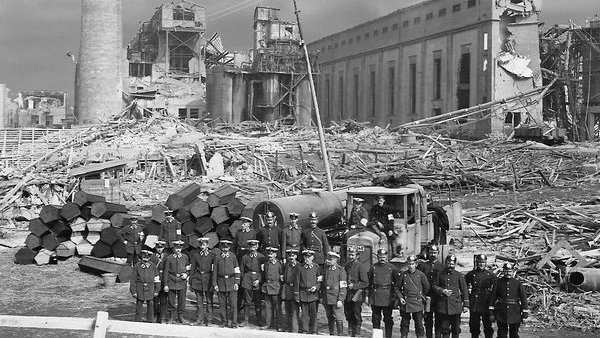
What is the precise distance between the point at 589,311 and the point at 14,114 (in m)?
83.7

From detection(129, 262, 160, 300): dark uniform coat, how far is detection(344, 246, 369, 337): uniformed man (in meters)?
3.45

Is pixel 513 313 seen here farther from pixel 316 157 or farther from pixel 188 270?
pixel 316 157

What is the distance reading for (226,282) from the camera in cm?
1291

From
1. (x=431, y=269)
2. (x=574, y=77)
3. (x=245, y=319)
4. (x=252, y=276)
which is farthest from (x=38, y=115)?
(x=431, y=269)

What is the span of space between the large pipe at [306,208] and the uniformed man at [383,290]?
4.04 m

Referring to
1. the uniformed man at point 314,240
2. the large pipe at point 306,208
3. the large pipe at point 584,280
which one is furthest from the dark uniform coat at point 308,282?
the large pipe at point 584,280

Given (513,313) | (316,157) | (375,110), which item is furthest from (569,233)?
(375,110)

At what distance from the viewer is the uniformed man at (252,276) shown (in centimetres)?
1301

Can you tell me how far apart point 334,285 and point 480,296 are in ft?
7.87

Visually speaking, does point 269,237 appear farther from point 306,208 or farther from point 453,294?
point 453,294

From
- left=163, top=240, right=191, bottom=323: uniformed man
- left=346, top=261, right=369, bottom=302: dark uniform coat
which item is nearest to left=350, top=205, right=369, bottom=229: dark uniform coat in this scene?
left=346, top=261, right=369, bottom=302: dark uniform coat

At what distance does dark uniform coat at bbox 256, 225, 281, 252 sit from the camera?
1446 cm

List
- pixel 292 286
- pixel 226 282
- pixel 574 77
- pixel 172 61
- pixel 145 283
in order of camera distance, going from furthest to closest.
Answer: pixel 172 61, pixel 574 77, pixel 226 282, pixel 145 283, pixel 292 286

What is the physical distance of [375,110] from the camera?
71.1 metres
